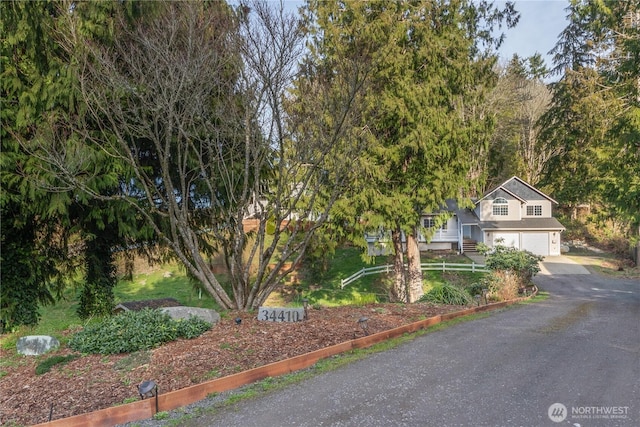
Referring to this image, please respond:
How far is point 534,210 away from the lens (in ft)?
87.0

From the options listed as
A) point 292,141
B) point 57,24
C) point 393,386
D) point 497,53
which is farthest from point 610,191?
point 57,24

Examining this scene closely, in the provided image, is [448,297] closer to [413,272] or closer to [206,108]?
[413,272]

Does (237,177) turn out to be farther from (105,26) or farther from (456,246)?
(456,246)

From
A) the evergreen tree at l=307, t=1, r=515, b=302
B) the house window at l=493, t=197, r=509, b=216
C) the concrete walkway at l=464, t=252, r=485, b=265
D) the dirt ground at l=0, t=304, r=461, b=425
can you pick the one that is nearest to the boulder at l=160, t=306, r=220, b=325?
the dirt ground at l=0, t=304, r=461, b=425

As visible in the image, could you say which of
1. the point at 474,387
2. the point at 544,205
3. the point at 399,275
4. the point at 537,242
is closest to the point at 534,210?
the point at 544,205

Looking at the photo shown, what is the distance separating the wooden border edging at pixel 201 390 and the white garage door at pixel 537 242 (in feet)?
73.4

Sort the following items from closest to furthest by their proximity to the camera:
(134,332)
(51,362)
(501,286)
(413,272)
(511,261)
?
(51,362) < (134,332) < (501,286) < (511,261) < (413,272)

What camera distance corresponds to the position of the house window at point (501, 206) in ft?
85.8

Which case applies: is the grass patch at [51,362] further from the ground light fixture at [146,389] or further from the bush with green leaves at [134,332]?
the ground light fixture at [146,389]

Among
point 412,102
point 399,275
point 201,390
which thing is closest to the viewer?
point 201,390

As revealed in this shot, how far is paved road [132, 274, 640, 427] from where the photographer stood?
3449 mm

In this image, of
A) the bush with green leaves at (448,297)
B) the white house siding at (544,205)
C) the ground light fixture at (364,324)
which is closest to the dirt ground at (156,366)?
the ground light fixture at (364,324)

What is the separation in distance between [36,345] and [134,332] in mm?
1281

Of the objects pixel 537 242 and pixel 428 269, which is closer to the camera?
pixel 428 269
